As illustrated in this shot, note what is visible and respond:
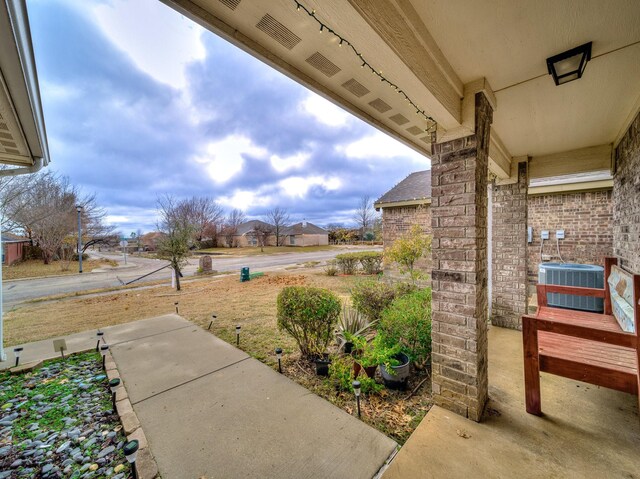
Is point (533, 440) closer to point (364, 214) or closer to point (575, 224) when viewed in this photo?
point (575, 224)

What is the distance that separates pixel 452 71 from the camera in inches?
70.6

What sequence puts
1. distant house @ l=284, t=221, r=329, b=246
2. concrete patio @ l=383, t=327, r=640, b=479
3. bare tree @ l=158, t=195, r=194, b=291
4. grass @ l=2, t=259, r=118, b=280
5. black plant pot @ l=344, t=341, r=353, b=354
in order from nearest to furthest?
concrete patio @ l=383, t=327, r=640, b=479 < black plant pot @ l=344, t=341, r=353, b=354 < bare tree @ l=158, t=195, r=194, b=291 < grass @ l=2, t=259, r=118, b=280 < distant house @ l=284, t=221, r=329, b=246

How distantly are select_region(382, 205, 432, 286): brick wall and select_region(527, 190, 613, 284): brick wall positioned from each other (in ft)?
8.48

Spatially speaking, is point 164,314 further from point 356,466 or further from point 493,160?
point 493,160

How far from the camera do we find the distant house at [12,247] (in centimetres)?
1539

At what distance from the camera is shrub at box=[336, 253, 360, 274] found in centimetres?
1051

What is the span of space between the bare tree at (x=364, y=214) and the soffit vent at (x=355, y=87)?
1415 inches

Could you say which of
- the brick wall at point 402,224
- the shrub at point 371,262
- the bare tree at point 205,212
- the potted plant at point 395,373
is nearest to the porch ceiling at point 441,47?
the potted plant at point 395,373

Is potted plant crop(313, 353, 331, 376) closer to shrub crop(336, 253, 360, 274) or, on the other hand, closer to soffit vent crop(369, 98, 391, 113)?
soffit vent crop(369, 98, 391, 113)

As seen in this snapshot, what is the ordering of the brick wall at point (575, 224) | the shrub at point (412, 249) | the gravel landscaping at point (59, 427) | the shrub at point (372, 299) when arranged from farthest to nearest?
the shrub at point (412, 249) → the brick wall at point (575, 224) → the shrub at point (372, 299) → the gravel landscaping at point (59, 427)

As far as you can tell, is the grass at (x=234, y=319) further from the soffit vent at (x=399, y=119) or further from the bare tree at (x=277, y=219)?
the bare tree at (x=277, y=219)

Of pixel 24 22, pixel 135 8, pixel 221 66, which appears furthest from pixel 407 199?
pixel 24 22

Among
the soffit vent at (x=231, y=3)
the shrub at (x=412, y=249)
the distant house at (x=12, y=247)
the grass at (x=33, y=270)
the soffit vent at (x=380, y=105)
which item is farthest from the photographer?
the distant house at (x=12, y=247)

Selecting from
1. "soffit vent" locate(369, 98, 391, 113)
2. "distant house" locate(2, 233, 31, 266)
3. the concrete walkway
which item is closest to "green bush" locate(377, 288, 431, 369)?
the concrete walkway
